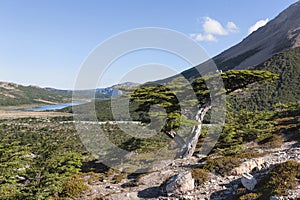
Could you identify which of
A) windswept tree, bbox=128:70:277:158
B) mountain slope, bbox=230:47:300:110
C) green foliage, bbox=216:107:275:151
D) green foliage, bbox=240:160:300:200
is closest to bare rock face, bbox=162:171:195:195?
green foliage, bbox=240:160:300:200

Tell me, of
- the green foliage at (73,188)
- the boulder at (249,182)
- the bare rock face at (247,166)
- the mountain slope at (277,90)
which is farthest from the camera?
the mountain slope at (277,90)

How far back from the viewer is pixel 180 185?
12555mm

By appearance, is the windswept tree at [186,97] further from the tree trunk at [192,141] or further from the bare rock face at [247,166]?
the bare rock face at [247,166]

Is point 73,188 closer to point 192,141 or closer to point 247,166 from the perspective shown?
point 192,141

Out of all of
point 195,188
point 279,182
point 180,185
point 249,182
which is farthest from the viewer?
point 195,188

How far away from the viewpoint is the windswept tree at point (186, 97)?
18.6 m

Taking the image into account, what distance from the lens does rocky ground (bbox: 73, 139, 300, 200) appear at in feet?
40.1

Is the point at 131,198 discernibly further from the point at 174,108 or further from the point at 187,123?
the point at 174,108

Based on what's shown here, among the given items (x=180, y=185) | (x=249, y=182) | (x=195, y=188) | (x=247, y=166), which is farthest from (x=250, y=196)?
(x=247, y=166)

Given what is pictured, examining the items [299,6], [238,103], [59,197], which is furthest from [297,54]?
[59,197]

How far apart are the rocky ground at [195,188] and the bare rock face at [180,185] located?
167 millimetres

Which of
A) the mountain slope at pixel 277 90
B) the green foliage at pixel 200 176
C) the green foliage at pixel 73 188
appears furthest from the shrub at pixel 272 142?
the mountain slope at pixel 277 90

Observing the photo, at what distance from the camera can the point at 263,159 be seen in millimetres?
14953

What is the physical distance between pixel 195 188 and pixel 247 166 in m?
3.45
